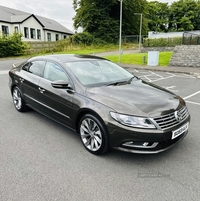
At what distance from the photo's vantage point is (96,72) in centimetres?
395

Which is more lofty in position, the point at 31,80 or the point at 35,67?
the point at 35,67

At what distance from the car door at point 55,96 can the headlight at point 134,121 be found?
1.01 m

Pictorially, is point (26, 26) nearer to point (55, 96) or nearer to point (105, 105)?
point (55, 96)

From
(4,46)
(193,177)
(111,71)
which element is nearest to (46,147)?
(111,71)

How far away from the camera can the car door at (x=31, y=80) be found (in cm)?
434

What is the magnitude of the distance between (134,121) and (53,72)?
2074 mm

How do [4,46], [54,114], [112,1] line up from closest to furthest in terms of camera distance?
[54,114], [4,46], [112,1]

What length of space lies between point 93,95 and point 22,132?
6.01 feet

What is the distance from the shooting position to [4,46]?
23.3m

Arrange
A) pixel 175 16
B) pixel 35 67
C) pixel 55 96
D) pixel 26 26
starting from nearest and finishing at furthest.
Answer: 1. pixel 55 96
2. pixel 35 67
3. pixel 26 26
4. pixel 175 16

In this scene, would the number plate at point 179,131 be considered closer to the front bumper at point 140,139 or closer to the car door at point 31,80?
the front bumper at point 140,139

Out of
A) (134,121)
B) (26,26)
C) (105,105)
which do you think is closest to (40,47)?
(26,26)

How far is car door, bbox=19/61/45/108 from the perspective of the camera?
4336mm

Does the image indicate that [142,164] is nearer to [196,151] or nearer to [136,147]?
[136,147]
